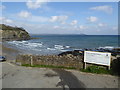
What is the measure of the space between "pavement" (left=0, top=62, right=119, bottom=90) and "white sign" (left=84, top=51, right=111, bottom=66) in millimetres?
1080

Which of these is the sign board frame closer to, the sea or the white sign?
the white sign

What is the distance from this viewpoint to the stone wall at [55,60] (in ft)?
30.7

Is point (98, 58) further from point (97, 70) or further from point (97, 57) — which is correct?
point (97, 70)

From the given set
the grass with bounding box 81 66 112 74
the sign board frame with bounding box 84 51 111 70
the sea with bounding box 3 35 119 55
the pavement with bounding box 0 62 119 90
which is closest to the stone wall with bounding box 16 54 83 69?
the sign board frame with bounding box 84 51 111 70

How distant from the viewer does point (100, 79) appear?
736 cm

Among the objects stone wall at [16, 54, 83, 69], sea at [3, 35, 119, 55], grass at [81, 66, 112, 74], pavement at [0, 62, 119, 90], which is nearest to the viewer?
pavement at [0, 62, 119, 90]

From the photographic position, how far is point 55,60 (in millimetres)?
9977

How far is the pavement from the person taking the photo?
6602mm

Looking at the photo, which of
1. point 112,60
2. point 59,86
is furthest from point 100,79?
point 59,86

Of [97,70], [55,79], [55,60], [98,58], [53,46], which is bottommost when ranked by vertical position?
[55,79]

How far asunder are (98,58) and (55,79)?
146 inches

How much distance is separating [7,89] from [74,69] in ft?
17.1

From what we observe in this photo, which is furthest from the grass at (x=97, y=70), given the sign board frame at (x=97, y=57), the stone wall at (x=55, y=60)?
the stone wall at (x=55, y=60)

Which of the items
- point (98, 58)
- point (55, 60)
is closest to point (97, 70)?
point (98, 58)
